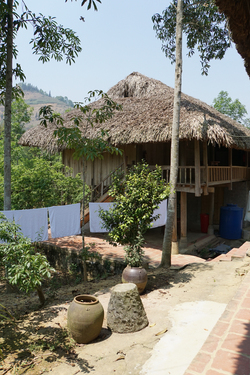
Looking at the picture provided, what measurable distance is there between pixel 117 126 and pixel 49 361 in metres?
8.11

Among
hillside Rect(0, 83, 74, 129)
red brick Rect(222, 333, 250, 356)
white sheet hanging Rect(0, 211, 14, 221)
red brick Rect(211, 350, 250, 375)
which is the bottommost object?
red brick Rect(211, 350, 250, 375)

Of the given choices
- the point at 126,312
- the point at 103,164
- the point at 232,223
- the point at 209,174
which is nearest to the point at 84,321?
the point at 126,312

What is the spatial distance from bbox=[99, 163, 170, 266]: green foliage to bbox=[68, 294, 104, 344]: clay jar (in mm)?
1812

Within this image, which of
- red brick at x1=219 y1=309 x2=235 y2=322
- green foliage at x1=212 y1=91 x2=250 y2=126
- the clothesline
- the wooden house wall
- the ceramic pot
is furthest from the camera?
green foliage at x1=212 y1=91 x2=250 y2=126

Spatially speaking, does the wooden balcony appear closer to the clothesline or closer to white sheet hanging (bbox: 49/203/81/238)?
white sheet hanging (bbox: 49/203/81/238)

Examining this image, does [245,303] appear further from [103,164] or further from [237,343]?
[103,164]

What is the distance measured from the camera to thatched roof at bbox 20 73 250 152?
28.9 feet

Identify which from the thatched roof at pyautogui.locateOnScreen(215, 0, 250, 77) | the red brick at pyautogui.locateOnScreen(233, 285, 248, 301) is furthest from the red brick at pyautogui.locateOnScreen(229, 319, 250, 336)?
the thatched roof at pyautogui.locateOnScreen(215, 0, 250, 77)

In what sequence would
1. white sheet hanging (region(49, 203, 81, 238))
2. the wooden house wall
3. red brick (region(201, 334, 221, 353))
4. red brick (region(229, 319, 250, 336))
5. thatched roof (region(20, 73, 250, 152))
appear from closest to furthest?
red brick (region(201, 334, 221, 353)) → red brick (region(229, 319, 250, 336)) → white sheet hanging (region(49, 203, 81, 238)) → thatched roof (region(20, 73, 250, 152)) → the wooden house wall

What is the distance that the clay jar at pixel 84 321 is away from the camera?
3957mm

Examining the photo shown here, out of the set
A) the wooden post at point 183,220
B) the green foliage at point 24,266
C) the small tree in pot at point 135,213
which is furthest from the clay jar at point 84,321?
the wooden post at point 183,220

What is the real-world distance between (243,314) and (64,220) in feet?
19.0

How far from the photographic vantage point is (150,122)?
964 cm

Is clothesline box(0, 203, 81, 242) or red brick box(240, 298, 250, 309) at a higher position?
clothesline box(0, 203, 81, 242)
